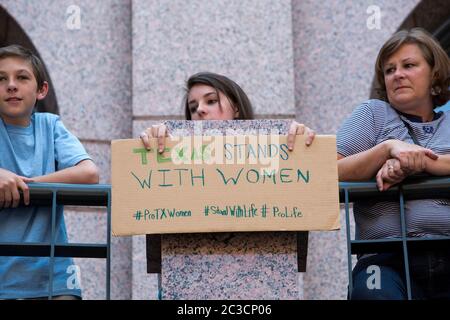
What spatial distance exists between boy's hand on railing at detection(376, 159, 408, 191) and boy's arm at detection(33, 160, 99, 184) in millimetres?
1279

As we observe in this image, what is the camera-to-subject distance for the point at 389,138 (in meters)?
4.34

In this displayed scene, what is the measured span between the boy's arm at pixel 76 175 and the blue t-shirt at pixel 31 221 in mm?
97

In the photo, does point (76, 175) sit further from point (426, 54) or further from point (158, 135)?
point (426, 54)

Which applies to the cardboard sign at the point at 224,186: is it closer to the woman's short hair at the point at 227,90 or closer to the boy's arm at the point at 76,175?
the boy's arm at the point at 76,175

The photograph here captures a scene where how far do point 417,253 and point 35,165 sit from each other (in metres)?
1.76

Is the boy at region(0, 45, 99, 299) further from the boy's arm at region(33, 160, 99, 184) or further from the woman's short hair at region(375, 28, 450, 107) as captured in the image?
the woman's short hair at region(375, 28, 450, 107)

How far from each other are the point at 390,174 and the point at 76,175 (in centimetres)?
138

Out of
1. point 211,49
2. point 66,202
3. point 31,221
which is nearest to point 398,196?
point 66,202

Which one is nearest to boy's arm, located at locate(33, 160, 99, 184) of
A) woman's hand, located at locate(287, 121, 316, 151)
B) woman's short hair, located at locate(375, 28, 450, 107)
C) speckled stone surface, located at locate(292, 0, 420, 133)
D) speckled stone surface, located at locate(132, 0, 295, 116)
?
woman's hand, located at locate(287, 121, 316, 151)

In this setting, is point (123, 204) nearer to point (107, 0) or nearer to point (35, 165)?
point (35, 165)

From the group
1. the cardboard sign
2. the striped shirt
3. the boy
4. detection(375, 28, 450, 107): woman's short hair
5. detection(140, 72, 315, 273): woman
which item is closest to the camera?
the cardboard sign

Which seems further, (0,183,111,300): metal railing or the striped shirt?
the striped shirt

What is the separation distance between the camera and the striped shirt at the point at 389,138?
13.3 ft

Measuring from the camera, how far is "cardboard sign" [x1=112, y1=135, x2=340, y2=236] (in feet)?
11.9
